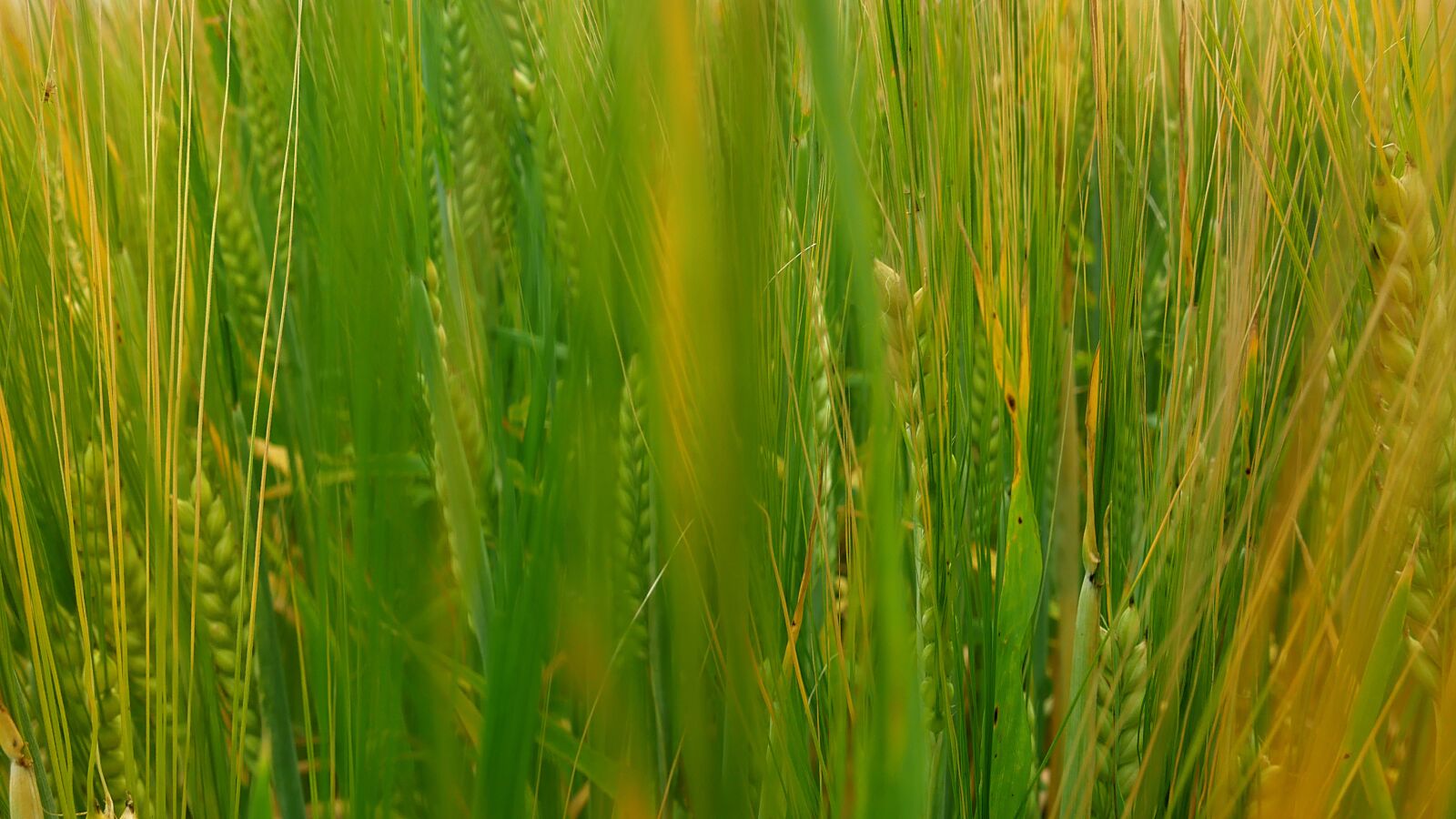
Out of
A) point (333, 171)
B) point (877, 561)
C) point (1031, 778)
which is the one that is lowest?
point (1031, 778)

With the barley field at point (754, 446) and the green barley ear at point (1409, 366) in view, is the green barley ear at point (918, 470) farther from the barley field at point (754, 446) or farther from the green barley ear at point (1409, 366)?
the green barley ear at point (1409, 366)

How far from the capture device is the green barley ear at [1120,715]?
42 cm

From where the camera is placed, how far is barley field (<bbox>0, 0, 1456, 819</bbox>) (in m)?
0.34

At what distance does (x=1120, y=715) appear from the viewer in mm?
434

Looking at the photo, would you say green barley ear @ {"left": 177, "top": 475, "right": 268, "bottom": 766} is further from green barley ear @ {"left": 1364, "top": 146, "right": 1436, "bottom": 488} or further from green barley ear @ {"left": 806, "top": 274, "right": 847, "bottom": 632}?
green barley ear @ {"left": 1364, "top": 146, "right": 1436, "bottom": 488}

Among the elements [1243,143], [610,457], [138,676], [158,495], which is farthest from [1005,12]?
[138,676]

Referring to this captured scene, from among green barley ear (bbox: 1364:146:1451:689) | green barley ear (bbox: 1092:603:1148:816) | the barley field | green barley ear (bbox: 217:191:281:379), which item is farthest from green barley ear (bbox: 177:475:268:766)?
green barley ear (bbox: 1364:146:1451:689)

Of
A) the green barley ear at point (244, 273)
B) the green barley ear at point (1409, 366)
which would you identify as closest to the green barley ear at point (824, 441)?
the green barley ear at point (1409, 366)

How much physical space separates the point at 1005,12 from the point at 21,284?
0.46 meters

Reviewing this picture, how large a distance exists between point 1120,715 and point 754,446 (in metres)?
0.23

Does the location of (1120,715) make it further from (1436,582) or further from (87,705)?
(87,705)

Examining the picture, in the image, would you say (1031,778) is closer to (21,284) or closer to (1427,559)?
(1427,559)

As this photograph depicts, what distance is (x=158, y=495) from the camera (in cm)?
38

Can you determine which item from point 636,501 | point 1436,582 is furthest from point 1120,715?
point 636,501
